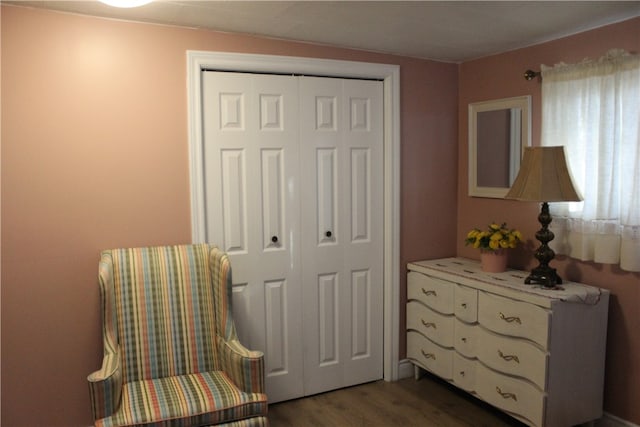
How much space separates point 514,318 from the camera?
2803 millimetres

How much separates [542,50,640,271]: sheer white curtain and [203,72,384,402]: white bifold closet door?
3.58 feet

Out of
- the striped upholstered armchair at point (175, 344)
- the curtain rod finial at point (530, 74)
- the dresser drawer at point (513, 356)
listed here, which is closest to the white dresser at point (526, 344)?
the dresser drawer at point (513, 356)

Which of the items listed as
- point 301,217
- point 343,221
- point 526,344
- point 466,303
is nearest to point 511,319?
point 526,344

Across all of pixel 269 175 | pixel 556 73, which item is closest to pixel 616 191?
pixel 556 73

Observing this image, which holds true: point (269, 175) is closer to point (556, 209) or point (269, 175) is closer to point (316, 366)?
point (316, 366)

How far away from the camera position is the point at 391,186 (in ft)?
11.6

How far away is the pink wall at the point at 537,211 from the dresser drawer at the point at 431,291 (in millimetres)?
486

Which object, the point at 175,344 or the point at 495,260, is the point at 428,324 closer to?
the point at 495,260

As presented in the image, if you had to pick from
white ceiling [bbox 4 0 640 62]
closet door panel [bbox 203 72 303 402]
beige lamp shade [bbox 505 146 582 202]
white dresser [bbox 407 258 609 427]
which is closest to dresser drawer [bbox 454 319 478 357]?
white dresser [bbox 407 258 609 427]

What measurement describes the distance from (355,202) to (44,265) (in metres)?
1.81

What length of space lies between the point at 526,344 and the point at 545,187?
2.63 feet

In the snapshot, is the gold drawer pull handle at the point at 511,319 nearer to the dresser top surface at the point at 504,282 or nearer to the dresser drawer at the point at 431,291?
the dresser top surface at the point at 504,282

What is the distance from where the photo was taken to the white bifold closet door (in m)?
3.08

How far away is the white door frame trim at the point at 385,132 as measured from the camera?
9.61 ft
